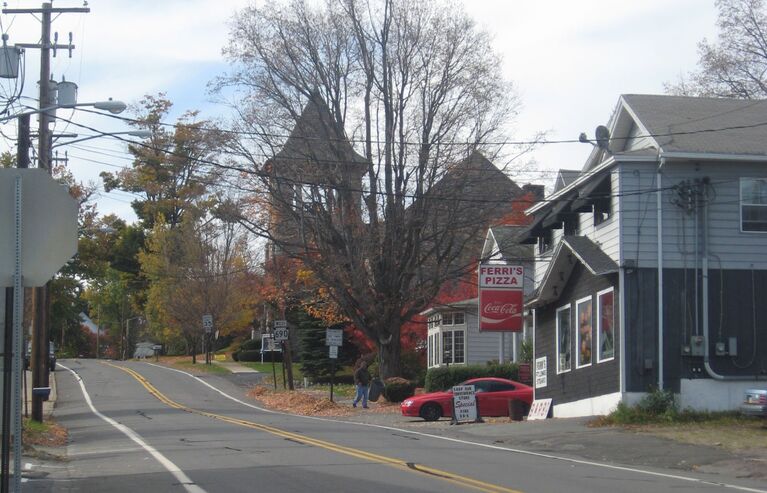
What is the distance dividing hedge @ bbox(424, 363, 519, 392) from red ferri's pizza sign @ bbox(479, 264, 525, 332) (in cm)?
1006

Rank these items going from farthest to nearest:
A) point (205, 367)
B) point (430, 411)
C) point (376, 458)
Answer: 1. point (205, 367)
2. point (430, 411)
3. point (376, 458)

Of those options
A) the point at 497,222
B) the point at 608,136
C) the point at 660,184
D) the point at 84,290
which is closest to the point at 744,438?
the point at 660,184

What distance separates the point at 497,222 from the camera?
40062mm

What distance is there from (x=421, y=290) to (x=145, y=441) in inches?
762

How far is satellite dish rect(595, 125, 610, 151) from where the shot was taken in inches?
1069

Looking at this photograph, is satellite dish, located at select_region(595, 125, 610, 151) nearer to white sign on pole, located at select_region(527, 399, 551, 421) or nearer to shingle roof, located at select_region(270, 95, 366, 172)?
white sign on pole, located at select_region(527, 399, 551, 421)

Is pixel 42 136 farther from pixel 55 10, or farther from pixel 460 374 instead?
pixel 460 374

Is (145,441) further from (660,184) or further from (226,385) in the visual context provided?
(226,385)

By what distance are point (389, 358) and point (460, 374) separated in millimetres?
2946

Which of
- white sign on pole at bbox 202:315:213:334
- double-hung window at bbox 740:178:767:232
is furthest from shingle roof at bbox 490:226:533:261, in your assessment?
white sign on pole at bbox 202:315:213:334

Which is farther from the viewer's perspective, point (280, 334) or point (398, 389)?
point (280, 334)

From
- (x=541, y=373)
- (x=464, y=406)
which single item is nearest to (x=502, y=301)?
(x=541, y=373)

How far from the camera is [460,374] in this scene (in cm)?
4166

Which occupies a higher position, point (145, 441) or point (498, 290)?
point (498, 290)
